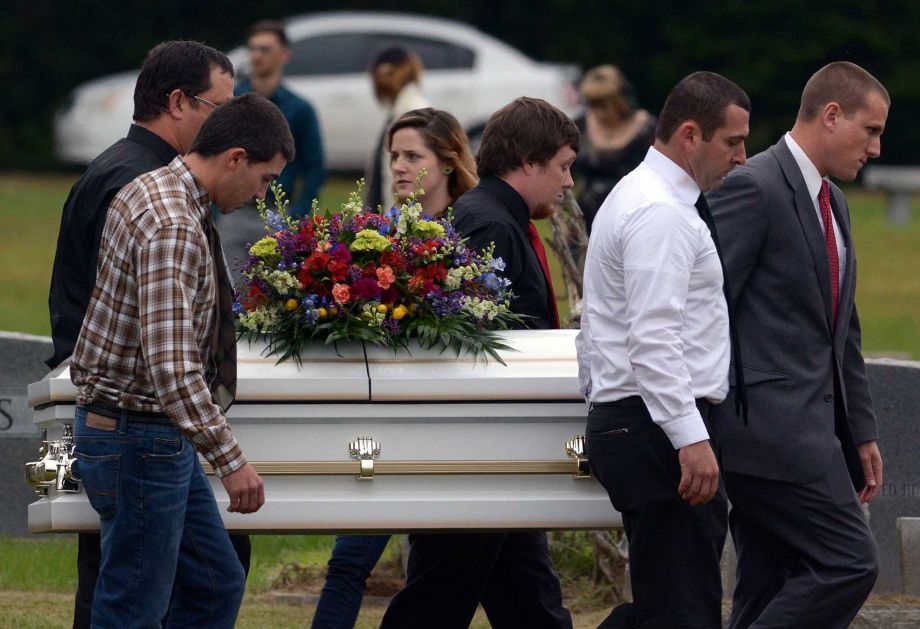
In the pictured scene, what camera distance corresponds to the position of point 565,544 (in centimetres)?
663

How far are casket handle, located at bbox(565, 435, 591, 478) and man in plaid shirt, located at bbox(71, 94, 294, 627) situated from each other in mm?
914

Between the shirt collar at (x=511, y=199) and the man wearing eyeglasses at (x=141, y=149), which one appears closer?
the man wearing eyeglasses at (x=141, y=149)

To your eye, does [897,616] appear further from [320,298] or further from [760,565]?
[320,298]

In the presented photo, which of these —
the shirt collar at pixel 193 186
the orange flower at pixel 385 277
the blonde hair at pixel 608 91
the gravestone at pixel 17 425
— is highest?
the shirt collar at pixel 193 186

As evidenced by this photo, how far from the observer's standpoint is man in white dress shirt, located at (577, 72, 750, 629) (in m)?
4.04

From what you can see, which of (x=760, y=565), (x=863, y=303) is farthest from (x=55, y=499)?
(x=863, y=303)

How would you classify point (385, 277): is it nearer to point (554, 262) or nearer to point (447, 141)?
point (447, 141)

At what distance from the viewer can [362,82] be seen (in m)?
19.5

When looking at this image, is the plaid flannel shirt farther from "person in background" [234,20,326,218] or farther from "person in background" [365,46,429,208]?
"person in background" [365,46,429,208]

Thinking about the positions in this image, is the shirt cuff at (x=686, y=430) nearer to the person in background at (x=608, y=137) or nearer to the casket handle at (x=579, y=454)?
the casket handle at (x=579, y=454)

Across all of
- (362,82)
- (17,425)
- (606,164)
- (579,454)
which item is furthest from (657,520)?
(362,82)

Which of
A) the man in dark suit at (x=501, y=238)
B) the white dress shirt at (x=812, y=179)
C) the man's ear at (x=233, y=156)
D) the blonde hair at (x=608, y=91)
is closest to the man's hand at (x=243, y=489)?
the man's ear at (x=233, y=156)

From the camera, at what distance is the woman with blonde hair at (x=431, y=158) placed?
5539mm

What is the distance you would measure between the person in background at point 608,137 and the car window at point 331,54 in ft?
33.3
